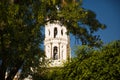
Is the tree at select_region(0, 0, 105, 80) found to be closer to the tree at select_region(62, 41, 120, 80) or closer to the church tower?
the tree at select_region(62, 41, 120, 80)

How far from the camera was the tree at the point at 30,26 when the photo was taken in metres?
26.2

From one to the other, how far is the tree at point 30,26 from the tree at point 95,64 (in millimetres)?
2848

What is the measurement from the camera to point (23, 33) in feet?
86.4

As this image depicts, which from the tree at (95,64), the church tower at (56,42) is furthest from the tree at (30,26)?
the church tower at (56,42)

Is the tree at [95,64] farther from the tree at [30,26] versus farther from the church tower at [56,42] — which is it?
the church tower at [56,42]

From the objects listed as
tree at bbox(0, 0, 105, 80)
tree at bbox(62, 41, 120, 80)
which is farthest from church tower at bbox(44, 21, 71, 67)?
tree at bbox(62, 41, 120, 80)

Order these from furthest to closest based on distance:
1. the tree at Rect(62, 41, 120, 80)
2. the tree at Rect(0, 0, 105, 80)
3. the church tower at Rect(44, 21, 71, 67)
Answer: the church tower at Rect(44, 21, 71, 67) → the tree at Rect(0, 0, 105, 80) → the tree at Rect(62, 41, 120, 80)

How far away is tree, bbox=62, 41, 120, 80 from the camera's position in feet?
71.3

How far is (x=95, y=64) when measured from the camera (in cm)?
2286

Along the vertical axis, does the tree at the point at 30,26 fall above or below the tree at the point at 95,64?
above

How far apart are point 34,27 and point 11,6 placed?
9.09 feet

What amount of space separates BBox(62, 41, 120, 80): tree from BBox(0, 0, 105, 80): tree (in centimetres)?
285

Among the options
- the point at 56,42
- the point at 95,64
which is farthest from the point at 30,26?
the point at 56,42

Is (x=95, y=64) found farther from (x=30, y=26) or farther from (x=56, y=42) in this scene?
(x=56, y=42)
